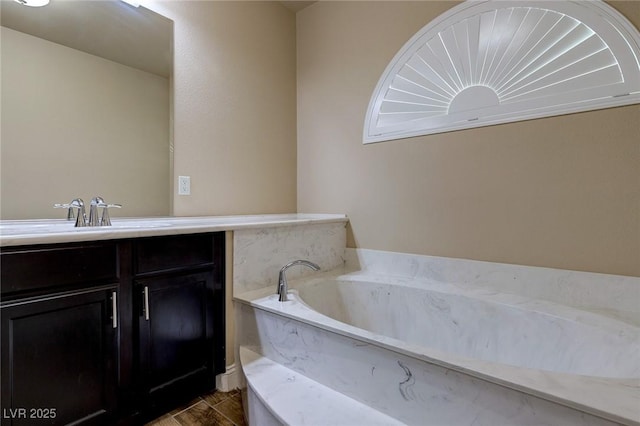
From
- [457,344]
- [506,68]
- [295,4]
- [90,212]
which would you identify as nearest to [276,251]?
[90,212]

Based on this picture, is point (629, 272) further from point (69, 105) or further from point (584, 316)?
point (69, 105)

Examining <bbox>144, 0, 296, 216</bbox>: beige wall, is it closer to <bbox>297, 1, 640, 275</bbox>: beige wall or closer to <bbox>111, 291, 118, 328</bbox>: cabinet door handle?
<bbox>297, 1, 640, 275</bbox>: beige wall

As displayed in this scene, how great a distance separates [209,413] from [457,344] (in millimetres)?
1277

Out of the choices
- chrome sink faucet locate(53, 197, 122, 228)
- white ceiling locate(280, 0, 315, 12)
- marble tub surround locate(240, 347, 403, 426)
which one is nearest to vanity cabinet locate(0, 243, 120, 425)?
chrome sink faucet locate(53, 197, 122, 228)

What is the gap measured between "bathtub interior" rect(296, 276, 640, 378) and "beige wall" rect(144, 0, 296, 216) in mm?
911

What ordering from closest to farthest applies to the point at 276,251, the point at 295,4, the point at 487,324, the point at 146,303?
the point at 146,303 < the point at 487,324 < the point at 276,251 < the point at 295,4

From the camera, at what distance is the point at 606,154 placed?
1.46 m

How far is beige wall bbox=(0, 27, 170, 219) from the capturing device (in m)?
1.43

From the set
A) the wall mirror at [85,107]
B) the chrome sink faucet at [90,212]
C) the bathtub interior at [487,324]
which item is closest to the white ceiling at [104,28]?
the wall mirror at [85,107]

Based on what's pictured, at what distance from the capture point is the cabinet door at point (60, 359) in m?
1.03

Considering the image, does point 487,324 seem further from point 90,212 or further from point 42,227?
point 42,227

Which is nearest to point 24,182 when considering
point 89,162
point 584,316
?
point 89,162

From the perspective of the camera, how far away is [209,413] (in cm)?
147

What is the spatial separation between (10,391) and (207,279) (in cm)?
76
